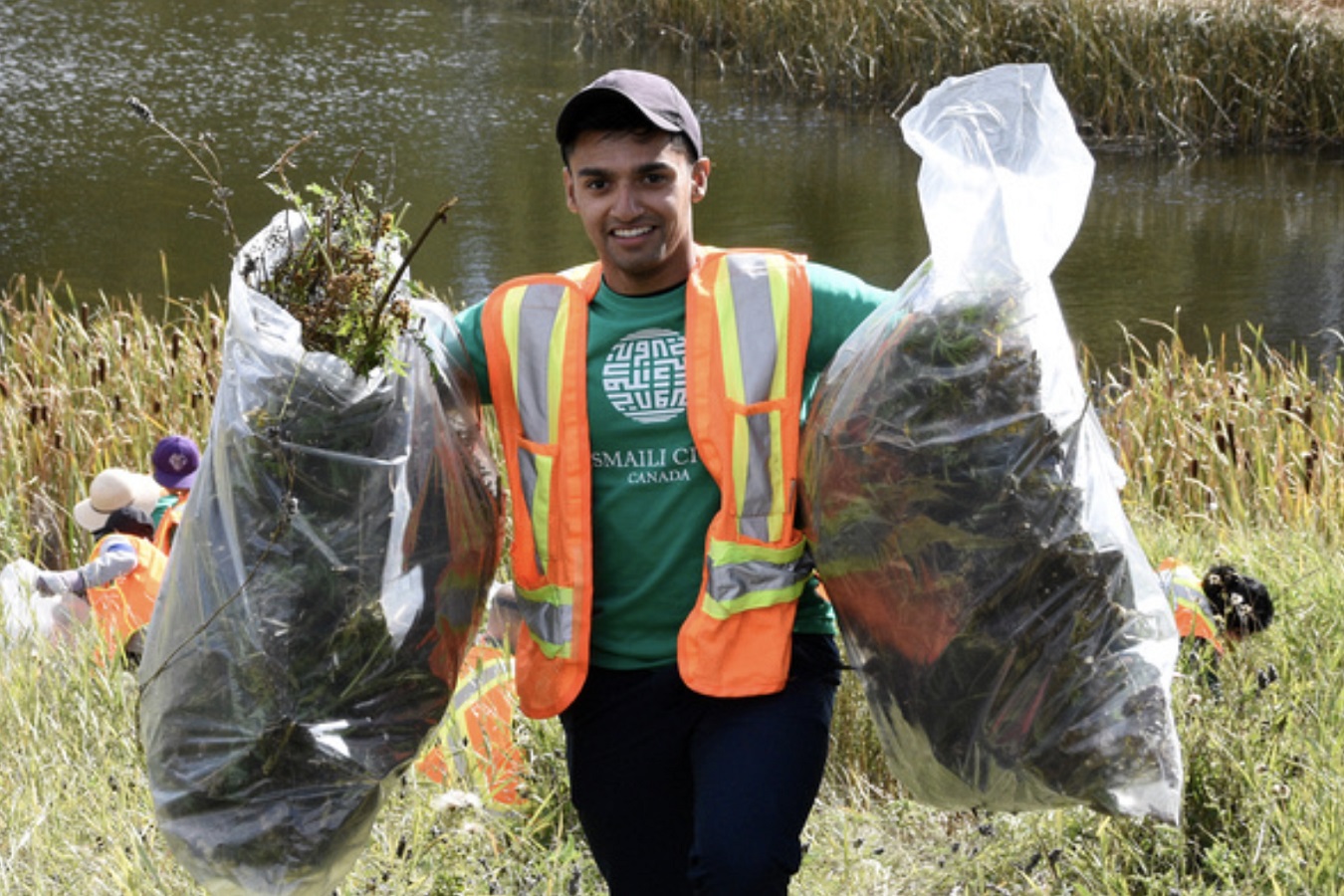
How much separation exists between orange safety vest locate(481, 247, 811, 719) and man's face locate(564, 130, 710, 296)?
6 centimetres

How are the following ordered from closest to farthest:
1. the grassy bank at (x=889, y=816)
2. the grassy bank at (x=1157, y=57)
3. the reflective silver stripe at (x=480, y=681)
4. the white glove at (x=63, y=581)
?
the grassy bank at (x=889, y=816)
the reflective silver stripe at (x=480, y=681)
the white glove at (x=63, y=581)
the grassy bank at (x=1157, y=57)

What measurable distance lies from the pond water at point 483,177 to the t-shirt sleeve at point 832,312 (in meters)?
7.17

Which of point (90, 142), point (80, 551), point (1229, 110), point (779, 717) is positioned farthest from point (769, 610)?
point (1229, 110)

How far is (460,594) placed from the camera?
2596 mm

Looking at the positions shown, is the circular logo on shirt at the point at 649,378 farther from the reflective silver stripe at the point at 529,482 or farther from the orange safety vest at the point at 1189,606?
the orange safety vest at the point at 1189,606

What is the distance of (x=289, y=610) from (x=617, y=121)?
87 cm

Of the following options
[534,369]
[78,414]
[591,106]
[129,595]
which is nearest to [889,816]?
[534,369]

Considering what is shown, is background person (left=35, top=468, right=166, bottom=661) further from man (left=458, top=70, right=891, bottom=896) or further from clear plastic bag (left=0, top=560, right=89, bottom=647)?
man (left=458, top=70, right=891, bottom=896)

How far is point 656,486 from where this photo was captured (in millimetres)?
2627

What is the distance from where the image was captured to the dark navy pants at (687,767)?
241 cm

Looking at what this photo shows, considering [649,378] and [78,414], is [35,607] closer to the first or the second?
[78,414]

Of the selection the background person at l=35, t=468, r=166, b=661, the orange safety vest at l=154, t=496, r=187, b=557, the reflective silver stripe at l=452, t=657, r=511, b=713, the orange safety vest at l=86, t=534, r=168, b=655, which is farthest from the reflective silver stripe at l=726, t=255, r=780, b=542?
the orange safety vest at l=154, t=496, r=187, b=557

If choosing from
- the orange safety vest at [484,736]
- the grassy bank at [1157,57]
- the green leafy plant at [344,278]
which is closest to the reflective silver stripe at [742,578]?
the green leafy plant at [344,278]

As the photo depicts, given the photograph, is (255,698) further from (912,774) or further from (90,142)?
(90,142)
